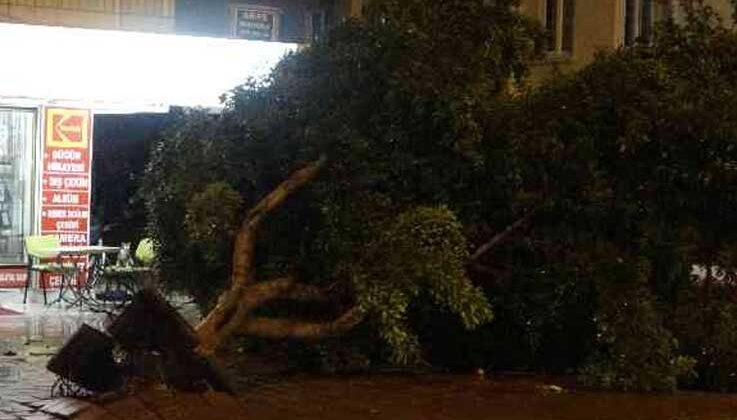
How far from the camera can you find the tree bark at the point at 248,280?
9352 millimetres

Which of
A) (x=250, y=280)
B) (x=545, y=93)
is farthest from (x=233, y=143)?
(x=545, y=93)

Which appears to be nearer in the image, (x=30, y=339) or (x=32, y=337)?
(x=30, y=339)

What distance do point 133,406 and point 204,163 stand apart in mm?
2796

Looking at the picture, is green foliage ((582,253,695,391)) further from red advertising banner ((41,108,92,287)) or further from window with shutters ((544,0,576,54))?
window with shutters ((544,0,576,54))

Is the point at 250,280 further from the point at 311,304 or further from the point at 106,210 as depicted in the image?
the point at 106,210

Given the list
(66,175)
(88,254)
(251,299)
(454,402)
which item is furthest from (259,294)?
(66,175)

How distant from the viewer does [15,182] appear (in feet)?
51.5

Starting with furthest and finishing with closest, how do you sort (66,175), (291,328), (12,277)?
(66,175) < (12,277) < (291,328)

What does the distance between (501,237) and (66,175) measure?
789 centimetres

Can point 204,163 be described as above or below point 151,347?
above

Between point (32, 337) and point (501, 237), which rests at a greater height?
point (501, 237)

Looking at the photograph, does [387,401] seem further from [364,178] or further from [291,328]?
[364,178]

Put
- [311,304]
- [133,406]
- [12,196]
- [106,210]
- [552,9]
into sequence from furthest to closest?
[552,9] → [106,210] → [12,196] → [311,304] → [133,406]

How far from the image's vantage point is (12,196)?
619 inches
